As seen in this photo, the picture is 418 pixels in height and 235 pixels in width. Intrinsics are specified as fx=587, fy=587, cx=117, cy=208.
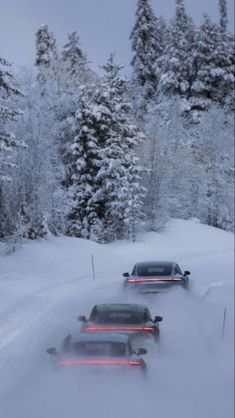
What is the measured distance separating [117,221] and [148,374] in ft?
80.4

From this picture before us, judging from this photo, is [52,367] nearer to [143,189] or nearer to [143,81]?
[143,81]

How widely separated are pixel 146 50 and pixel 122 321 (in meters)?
5.13

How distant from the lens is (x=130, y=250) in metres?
31.3

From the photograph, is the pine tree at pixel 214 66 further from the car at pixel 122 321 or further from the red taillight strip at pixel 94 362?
the red taillight strip at pixel 94 362

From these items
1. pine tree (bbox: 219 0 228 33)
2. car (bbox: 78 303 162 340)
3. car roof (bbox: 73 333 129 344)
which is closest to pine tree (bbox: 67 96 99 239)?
car (bbox: 78 303 162 340)

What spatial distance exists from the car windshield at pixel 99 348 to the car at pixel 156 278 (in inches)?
289

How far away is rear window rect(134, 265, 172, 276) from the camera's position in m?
16.7

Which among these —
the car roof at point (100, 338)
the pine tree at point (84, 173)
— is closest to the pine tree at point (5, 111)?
the pine tree at point (84, 173)

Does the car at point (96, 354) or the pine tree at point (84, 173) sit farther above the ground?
the pine tree at point (84, 173)

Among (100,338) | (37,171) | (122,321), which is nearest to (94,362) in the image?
(100,338)

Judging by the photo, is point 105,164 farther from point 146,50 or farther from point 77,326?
point 146,50

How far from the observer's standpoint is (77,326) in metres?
13.7

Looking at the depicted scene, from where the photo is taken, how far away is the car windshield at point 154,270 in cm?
1667

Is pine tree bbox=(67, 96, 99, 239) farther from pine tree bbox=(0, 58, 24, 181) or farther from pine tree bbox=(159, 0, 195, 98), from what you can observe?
pine tree bbox=(159, 0, 195, 98)
